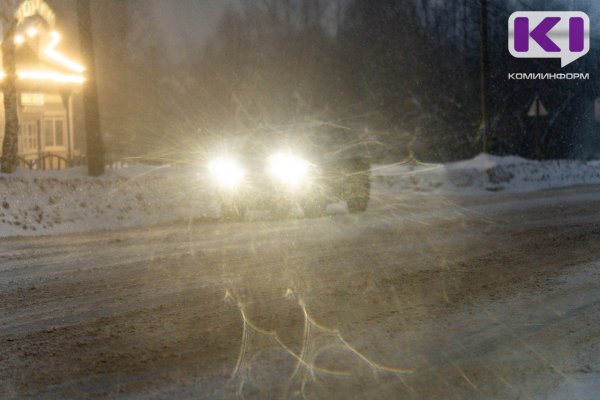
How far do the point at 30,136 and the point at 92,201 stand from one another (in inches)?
745

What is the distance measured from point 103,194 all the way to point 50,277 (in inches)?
389

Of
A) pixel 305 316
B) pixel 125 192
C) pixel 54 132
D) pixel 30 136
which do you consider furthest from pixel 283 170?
pixel 54 132

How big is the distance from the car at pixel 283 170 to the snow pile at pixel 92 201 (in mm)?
1766

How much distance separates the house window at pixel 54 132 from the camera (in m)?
37.3

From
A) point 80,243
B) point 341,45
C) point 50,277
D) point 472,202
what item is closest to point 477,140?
point 341,45

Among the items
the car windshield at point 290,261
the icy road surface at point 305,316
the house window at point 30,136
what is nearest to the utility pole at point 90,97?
the car windshield at point 290,261

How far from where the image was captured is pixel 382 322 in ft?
22.1

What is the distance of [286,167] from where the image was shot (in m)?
16.3

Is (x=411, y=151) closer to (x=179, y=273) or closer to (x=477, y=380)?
(x=179, y=273)

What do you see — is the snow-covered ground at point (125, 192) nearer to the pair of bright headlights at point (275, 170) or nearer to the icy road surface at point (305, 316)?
the pair of bright headlights at point (275, 170)

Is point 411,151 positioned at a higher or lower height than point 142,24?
lower

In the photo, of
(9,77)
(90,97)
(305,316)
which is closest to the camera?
(305,316)

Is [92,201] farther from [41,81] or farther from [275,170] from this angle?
[41,81]

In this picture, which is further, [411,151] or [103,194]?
[411,151]
